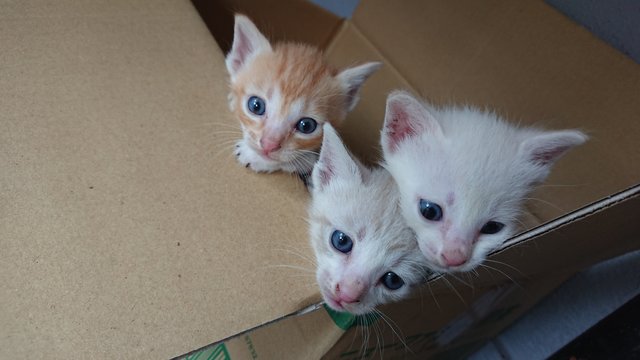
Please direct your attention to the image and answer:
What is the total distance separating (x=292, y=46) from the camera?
112 centimetres

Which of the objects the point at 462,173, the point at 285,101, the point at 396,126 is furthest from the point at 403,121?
the point at 285,101

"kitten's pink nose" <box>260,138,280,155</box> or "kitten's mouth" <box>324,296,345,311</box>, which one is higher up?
"kitten's mouth" <box>324,296,345,311</box>

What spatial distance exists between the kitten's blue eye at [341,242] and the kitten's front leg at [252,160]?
0.19 metres

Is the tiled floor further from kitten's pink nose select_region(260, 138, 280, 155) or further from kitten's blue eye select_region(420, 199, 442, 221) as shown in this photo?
kitten's pink nose select_region(260, 138, 280, 155)

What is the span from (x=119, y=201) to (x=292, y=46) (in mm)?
543

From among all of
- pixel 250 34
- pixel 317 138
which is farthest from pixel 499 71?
pixel 250 34

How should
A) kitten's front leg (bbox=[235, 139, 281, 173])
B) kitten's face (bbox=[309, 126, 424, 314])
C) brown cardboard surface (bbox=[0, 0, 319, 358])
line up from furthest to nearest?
kitten's front leg (bbox=[235, 139, 281, 173]) < kitten's face (bbox=[309, 126, 424, 314]) < brown cardboard surface (bbox=[0, 0, 319, 358])

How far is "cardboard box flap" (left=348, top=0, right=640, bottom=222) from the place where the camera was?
1027 millimetres

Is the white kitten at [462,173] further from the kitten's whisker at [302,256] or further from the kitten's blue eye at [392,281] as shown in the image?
the kitten's whisker at [302,256]

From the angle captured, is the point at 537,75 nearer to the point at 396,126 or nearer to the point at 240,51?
the point at 396,126

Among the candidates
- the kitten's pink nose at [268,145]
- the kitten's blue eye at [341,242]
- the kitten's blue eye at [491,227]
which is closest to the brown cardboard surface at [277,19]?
the kitten's pink nose at [268,145]

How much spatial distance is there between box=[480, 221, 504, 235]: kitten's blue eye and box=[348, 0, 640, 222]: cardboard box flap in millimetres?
204

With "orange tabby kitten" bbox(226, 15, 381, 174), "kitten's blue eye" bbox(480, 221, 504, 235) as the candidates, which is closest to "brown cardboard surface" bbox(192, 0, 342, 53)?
"orange tabby kitten" bbox(226, 15, 381, 174)

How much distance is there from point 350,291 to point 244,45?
63 cm
